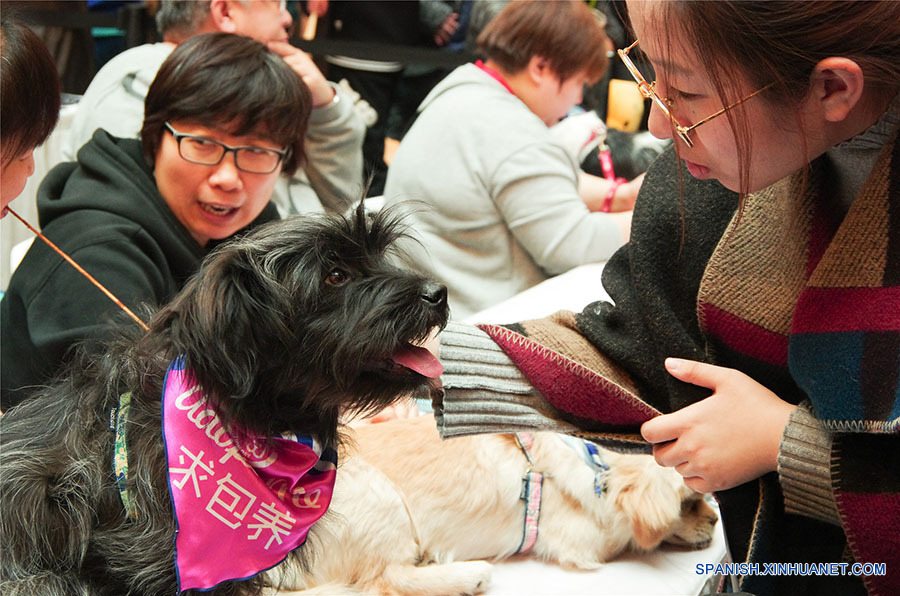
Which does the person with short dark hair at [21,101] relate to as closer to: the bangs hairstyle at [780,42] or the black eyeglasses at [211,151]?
the black eyeglasses at [211,151]

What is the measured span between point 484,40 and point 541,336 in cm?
192

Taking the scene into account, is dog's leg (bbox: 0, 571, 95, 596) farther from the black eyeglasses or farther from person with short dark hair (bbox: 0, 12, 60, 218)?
the black eyeglasses

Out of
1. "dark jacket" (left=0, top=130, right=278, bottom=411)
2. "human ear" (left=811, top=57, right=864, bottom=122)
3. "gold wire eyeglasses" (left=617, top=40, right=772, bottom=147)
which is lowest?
"dark jacket" (left=0, top=130, right=278, bottom=411)

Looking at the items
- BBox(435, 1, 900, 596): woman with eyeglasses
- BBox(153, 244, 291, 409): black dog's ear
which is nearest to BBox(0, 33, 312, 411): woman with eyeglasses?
BBox(153, 244, 291, 409): black dog's ear

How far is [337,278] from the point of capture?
4.25ft

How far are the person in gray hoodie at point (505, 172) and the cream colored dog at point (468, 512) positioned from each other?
2.96ft

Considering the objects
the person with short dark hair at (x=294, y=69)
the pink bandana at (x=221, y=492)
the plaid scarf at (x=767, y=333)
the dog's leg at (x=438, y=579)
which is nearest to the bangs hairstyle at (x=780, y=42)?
the plaid scarf at (x=767, y=333)

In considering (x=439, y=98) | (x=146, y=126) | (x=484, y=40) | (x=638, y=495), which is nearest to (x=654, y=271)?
(x=638, y=495)

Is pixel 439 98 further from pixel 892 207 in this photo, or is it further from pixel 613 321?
pixel 892 207

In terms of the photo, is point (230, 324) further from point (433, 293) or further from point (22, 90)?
point (22, 90)

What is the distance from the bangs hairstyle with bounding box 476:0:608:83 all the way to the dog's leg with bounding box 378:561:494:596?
1.92 m

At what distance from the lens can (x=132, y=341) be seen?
52.4 inches

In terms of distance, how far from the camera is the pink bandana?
1.16 metres

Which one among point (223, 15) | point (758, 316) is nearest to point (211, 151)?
point (223, 15)
